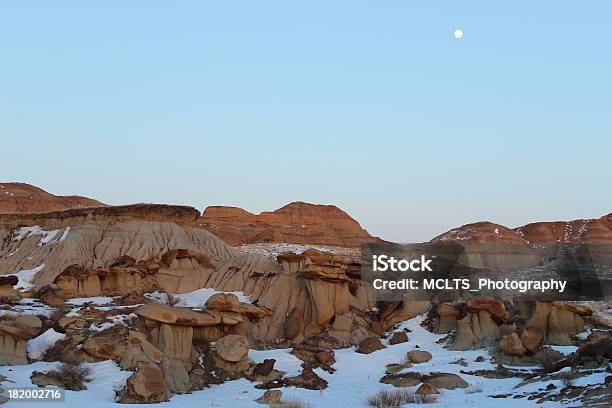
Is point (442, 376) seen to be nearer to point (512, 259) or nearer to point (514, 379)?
point (514, 379)

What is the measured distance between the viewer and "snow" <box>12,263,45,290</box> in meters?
34.1

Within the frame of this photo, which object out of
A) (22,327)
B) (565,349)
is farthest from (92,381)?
(565,349)

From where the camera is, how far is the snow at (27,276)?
112 ft

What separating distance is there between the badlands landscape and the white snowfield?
57 millimetres

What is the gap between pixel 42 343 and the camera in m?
20.8

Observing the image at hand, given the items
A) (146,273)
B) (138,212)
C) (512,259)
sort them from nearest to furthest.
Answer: (146,273) → (138,212) → (512,259)

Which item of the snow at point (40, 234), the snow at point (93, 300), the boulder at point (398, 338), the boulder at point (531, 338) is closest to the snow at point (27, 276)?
the snow at point (40, 234)

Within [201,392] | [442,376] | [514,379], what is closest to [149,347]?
[201,392]

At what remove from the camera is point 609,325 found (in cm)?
2448

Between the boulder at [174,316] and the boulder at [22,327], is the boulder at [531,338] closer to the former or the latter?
the boulder at [174,316]

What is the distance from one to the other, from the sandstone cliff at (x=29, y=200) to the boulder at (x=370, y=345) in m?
70.7

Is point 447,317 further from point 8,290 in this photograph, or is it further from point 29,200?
point 29,200

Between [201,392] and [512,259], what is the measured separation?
3777cm

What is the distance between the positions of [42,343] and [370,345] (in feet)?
35.8
